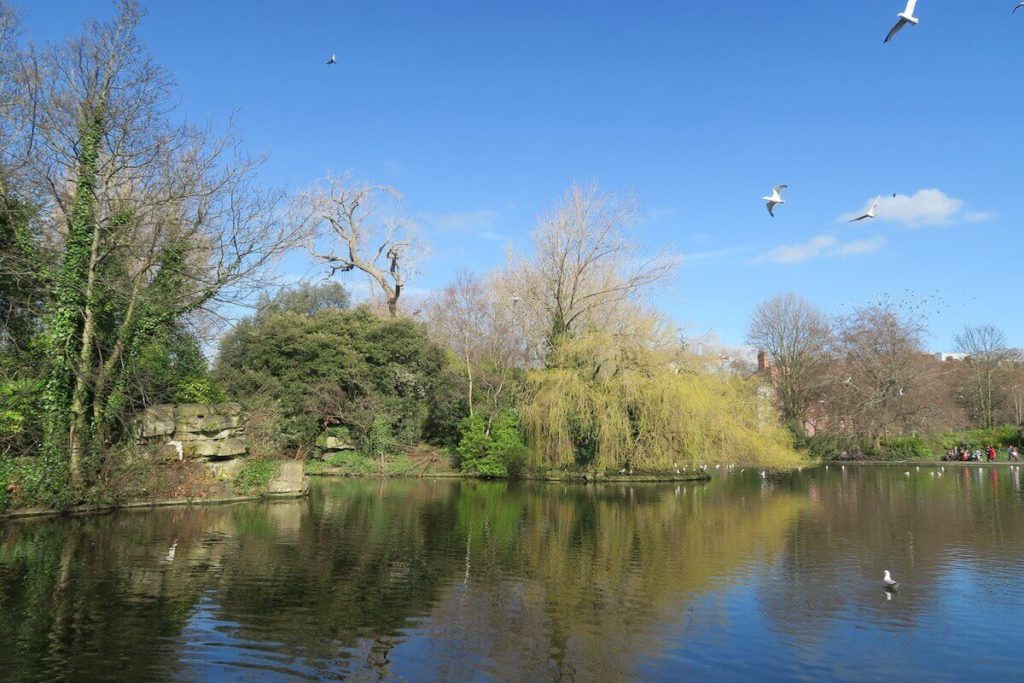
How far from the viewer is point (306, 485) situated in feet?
65.2

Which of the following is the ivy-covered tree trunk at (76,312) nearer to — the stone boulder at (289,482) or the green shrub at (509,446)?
the stone boulder at (289,482)

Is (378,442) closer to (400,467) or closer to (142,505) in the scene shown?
(400,467)

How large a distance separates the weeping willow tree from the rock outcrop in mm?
11304

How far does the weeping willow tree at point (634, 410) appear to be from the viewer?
25.2m

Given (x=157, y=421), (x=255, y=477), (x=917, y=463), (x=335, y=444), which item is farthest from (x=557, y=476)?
(x=917, y=463)

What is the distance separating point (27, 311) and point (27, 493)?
5.03m

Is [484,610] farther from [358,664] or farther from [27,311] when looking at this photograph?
[27,311]

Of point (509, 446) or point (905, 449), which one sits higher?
point (509, 446)

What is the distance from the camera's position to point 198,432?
58.1 ft

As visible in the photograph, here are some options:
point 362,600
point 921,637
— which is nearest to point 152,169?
point 362,600

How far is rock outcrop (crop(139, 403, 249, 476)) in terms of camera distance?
1698cm

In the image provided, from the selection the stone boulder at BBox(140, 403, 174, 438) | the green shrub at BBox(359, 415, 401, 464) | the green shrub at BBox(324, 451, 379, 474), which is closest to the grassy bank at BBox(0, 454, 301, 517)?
the stone boulder at BBox(140, 403, 174, 438)

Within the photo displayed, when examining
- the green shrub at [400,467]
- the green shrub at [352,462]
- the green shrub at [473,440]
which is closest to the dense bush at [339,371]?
the green shrub at [352,462]

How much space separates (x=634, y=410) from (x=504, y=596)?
58.1 feet
